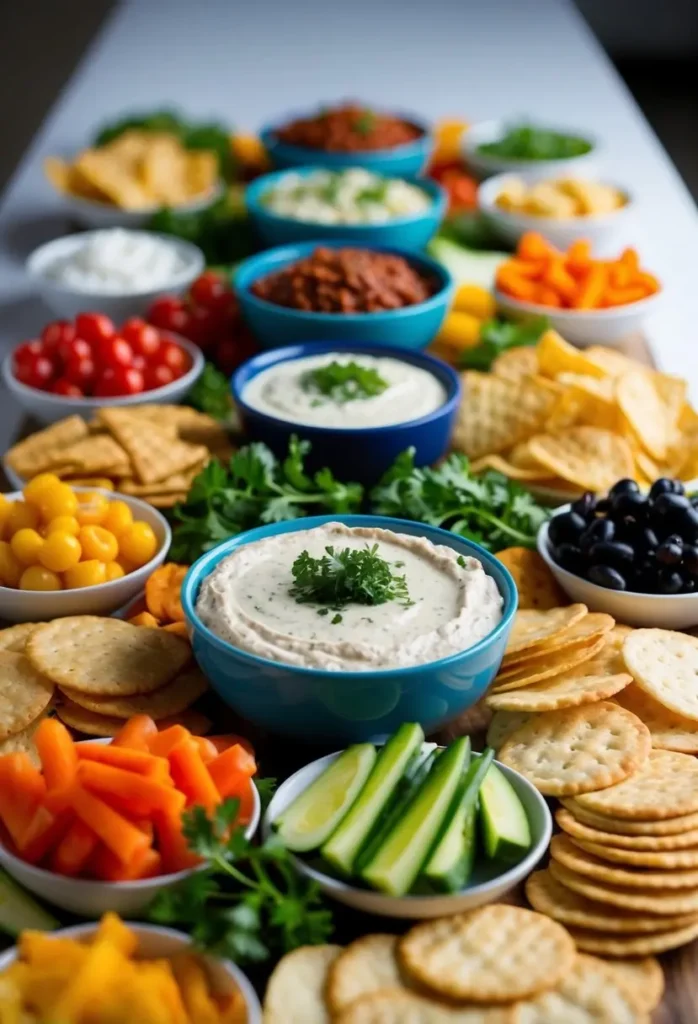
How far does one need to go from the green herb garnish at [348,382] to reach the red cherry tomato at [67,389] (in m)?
0.71

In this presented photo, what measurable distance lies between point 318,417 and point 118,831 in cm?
159

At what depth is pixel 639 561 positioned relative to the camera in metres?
2.87

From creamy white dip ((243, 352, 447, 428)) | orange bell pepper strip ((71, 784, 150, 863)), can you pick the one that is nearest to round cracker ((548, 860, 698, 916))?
orange bell pepper strip ((71, 784, 150, 863))

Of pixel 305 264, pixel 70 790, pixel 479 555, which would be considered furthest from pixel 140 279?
pixel 70 790

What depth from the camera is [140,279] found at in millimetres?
4531

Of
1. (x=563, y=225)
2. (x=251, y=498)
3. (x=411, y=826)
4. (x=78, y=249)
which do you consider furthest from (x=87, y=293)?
(x=411, y=826)

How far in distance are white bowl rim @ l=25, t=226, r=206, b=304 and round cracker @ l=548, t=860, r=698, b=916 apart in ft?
9.44

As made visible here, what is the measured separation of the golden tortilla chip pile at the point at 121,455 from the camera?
3.28 meters

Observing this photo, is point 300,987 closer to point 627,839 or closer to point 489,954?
point 489,954

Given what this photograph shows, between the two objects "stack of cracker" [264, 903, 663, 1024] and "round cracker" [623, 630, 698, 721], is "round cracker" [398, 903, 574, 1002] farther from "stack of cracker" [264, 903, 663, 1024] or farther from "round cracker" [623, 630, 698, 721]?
"round cracker" [623, 630, 698, 721]

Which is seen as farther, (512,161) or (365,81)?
(365,81)

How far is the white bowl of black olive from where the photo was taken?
2832mm

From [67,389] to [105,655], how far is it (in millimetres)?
1366

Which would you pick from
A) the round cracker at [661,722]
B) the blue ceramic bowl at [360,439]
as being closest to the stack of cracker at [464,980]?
the round cracker at [661,722]
